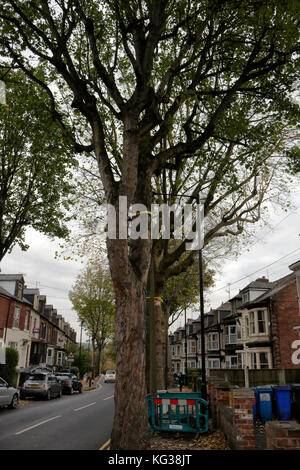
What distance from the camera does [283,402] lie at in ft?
35.8

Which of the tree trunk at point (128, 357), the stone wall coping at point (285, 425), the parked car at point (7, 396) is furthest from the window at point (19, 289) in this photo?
the stone wall coping at point (285, 425)

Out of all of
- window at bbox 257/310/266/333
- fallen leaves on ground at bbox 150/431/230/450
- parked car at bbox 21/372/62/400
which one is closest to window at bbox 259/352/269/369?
window at bbox 257/310/266/333

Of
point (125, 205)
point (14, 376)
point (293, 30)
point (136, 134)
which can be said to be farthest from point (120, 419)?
point (14, 376)

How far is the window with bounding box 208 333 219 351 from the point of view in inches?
1723

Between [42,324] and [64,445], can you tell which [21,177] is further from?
[42,324]

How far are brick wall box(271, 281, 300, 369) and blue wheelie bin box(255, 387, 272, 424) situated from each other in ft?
58.0

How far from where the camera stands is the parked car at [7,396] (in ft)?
48.7

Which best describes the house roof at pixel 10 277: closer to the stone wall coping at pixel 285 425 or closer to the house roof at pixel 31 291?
the house roof at pixel 31 291

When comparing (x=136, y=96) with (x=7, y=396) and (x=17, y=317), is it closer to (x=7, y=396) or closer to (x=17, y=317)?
(x=7, y=396)

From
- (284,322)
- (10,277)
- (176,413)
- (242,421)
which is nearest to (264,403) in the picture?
(176,413)

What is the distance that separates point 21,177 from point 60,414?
1044 centimetres

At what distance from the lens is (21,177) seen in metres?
16.1

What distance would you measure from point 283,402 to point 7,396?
11485 millimetres

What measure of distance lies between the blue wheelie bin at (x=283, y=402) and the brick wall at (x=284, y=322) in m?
17.7
